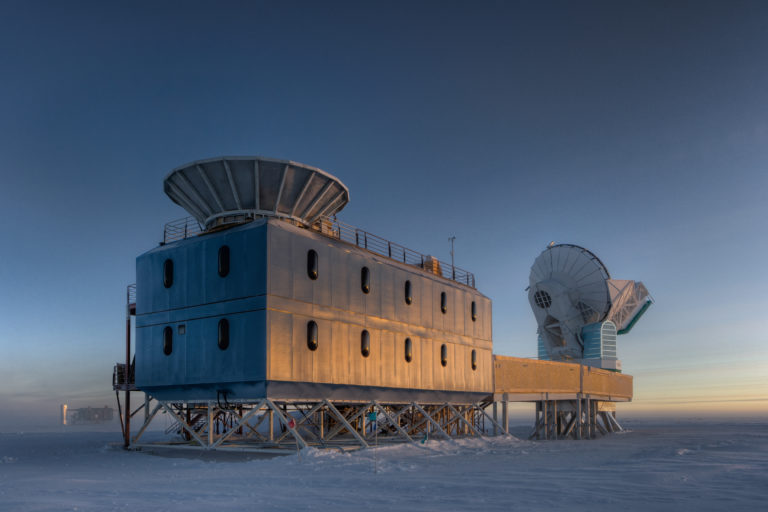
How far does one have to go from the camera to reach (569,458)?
3291cm

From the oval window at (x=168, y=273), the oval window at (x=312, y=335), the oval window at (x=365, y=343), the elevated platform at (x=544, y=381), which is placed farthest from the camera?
→ the elevated platform at (x=544, y=381)

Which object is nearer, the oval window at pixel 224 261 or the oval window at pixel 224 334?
the oval window at pixel 224 334

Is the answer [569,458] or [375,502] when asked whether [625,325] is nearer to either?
[569,458]

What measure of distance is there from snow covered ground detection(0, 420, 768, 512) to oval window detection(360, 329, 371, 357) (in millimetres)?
5724

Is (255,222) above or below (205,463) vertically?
above

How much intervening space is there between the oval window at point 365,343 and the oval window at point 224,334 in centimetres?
814

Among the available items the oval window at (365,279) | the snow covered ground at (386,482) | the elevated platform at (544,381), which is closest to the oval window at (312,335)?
the oval window at (365,279)

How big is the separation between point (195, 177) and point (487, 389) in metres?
27.7

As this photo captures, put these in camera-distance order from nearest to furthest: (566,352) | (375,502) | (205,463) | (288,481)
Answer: (375,502)
(288,481)
(205,463)
(566,352)

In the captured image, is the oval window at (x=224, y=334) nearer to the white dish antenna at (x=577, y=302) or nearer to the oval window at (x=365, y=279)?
the oval window at (x=365, y=279)

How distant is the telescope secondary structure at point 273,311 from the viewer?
102ft

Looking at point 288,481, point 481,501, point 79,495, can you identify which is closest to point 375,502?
point 481,501

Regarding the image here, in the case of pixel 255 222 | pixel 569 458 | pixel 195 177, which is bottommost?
pixel 569 458

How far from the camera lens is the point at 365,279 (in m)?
37.4
